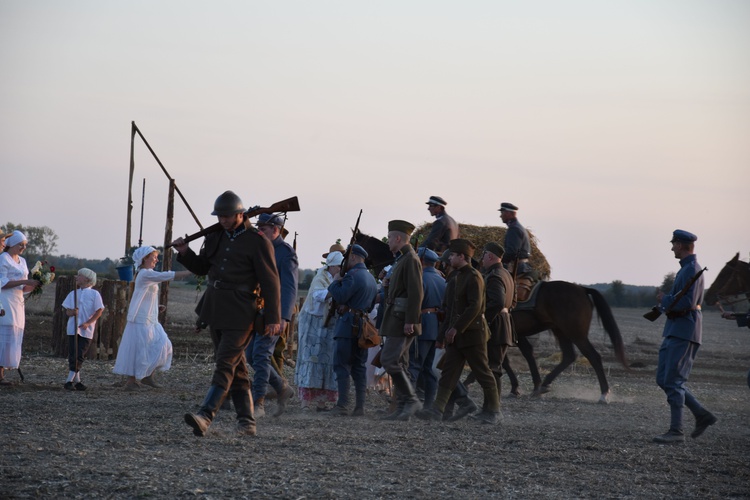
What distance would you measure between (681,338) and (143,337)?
6532 mm

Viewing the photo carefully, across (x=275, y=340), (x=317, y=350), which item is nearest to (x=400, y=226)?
(x=317, y=350)

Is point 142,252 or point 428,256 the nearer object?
point 428,256

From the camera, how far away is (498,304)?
11938mm

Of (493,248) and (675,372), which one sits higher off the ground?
(493,248)

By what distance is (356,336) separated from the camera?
1142 centimetres

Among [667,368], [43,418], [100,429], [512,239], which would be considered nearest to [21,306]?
[43,418]

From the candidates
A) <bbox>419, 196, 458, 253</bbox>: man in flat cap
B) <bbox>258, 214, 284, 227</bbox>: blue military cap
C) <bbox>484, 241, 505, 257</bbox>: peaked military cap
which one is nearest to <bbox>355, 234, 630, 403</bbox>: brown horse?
<bbox>419, 196, 458, 253</bbox>: man in flat cap

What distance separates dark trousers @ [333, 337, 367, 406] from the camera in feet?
37.6

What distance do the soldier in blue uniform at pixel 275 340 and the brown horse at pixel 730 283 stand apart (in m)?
5.05

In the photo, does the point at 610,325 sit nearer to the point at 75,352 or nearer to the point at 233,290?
the point at 75,352

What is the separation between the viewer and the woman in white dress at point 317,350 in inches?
479

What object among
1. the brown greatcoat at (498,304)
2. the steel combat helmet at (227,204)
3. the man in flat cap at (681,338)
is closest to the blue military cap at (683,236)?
the man in flat cap at (681,338)

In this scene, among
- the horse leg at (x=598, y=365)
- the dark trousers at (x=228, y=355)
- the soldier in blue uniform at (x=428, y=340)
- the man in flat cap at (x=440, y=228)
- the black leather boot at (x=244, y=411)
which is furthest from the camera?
the horse leg at (x=598, y=365)

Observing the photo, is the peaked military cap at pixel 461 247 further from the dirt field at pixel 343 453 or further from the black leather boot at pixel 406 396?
the dirt field at pixel 343 453
